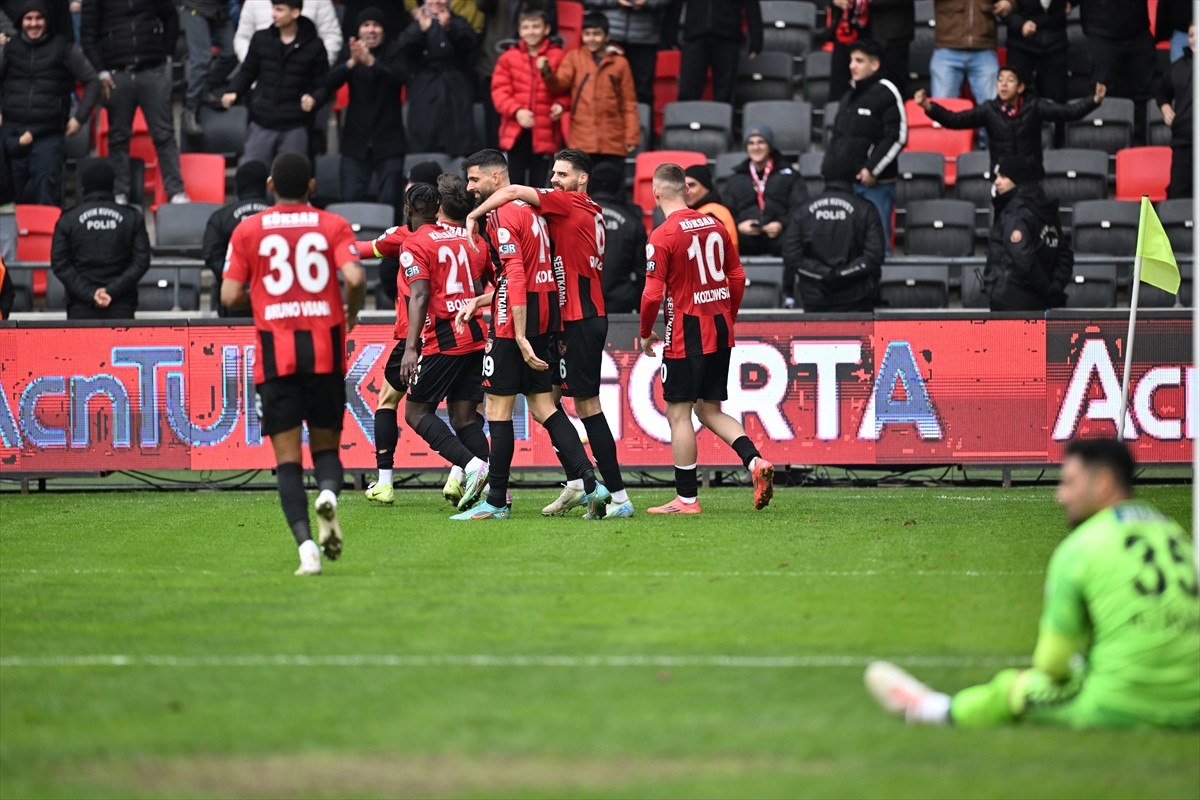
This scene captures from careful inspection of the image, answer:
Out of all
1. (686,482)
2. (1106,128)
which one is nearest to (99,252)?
(686,482)

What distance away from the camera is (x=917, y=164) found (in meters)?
20.1

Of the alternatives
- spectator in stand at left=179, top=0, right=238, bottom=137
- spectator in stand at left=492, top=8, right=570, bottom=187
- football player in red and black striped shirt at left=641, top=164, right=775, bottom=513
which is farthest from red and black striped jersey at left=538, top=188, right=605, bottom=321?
spectator in stand at left=179, top=0, right=238, bottom=137

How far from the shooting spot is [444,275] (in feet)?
42.3

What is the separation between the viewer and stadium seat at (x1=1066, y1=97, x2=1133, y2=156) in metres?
21.0

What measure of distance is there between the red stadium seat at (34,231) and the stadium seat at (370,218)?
11.3 ft

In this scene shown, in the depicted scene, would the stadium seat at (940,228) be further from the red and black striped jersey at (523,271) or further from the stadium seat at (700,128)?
the red and black striped jersey at (523,271)

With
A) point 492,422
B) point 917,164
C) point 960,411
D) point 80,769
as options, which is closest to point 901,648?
point 80,769

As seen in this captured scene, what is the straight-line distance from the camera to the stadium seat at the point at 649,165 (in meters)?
19.7

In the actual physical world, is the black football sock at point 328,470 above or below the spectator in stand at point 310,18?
below

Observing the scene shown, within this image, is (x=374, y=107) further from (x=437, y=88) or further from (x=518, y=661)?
(x=518, y=661)

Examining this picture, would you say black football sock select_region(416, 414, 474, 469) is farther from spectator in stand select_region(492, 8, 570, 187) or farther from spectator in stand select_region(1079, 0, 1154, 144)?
spectator in stand select_region(1079, 0, 1154, 144)

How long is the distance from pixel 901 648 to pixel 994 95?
1416 cm

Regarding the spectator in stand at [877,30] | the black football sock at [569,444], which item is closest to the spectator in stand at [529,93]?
the spectator in stand at [877,30]

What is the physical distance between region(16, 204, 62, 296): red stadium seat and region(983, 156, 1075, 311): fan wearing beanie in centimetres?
1059
